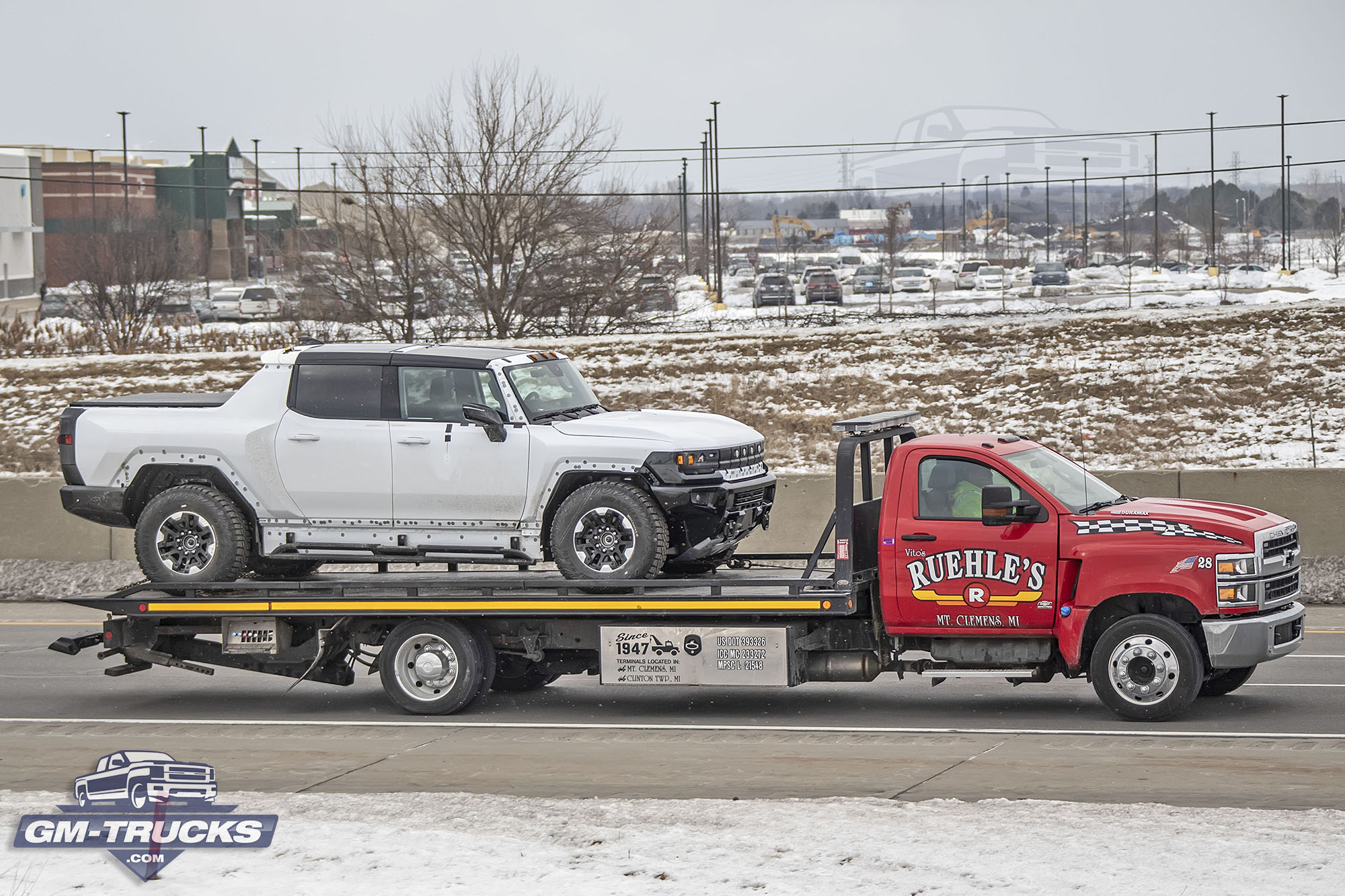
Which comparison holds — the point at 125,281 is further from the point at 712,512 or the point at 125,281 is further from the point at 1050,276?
the point at 712,512

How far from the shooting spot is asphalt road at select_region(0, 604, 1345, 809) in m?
8.48

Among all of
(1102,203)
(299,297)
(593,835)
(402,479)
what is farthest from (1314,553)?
(1102,203)

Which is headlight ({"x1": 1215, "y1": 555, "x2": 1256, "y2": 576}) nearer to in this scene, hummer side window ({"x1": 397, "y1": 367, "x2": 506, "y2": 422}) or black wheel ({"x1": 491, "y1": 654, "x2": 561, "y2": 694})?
black wheel ({"x1": 491, "y1": 654, "x2": 561, "y2": 694})

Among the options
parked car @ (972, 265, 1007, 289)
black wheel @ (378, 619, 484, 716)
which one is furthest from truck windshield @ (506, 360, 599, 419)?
parked car @ (972, 265, 1007, 289)

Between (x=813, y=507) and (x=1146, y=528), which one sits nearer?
(x=1146, y=528)

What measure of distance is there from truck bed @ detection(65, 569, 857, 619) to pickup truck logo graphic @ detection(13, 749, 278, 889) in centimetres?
206

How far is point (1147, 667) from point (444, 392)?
17.7 feet

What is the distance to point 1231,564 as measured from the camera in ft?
30.8

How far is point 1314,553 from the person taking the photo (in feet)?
54.7

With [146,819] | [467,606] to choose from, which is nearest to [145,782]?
[146,819]

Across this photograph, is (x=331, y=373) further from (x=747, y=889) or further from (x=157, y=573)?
(x=747, y=889)

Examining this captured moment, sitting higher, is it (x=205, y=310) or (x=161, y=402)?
(x=205, y=310)

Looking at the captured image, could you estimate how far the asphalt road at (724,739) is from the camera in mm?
8484

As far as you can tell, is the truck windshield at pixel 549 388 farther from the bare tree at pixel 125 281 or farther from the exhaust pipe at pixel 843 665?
the bare tree at pixel 125 281
